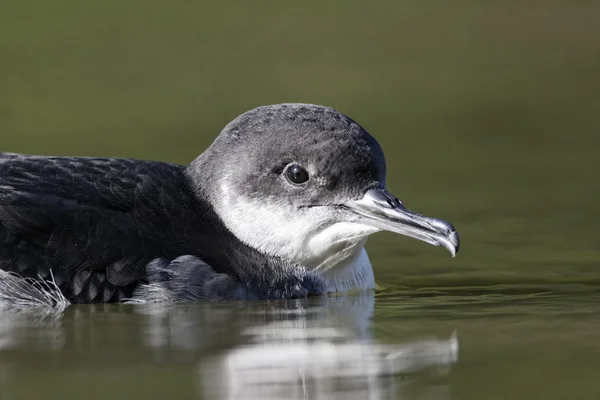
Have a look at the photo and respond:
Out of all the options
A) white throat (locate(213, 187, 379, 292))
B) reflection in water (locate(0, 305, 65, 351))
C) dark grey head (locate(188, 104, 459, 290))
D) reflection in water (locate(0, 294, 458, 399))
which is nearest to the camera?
reflection in water (locate(0, 294, 458, 399))

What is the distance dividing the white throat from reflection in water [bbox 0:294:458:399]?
292 millimetres

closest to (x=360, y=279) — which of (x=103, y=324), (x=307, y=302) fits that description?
(x=307, y=302)

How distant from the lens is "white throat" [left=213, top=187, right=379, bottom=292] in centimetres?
911

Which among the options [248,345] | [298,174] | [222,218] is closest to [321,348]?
[248,345]

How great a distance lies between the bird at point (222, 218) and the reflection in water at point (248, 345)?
0.67ft

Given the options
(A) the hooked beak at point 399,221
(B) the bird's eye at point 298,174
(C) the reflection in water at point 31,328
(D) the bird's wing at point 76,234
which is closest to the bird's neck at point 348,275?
(A) the hooked beak at point 399,221

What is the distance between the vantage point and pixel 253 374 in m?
7.02

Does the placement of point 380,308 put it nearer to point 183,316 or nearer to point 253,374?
point 183,316

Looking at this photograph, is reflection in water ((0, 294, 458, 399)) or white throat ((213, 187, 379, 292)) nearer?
reflection in water ((0, 294, 458, 399))

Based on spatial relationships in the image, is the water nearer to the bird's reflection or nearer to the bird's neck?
the bird's reflection

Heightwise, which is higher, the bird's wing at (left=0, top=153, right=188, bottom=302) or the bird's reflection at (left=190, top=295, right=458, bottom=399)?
the bird's wing at (left=0, top=153, right=188, bottom=302)

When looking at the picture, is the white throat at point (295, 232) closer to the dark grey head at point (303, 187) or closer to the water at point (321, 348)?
the dark grey head at point (303, 187)

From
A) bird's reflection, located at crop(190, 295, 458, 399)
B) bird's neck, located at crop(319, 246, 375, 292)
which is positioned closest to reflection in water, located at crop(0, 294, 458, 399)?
bird's reflection, located at crop(190, 295, 458, 399)

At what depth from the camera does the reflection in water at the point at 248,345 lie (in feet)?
22.4
